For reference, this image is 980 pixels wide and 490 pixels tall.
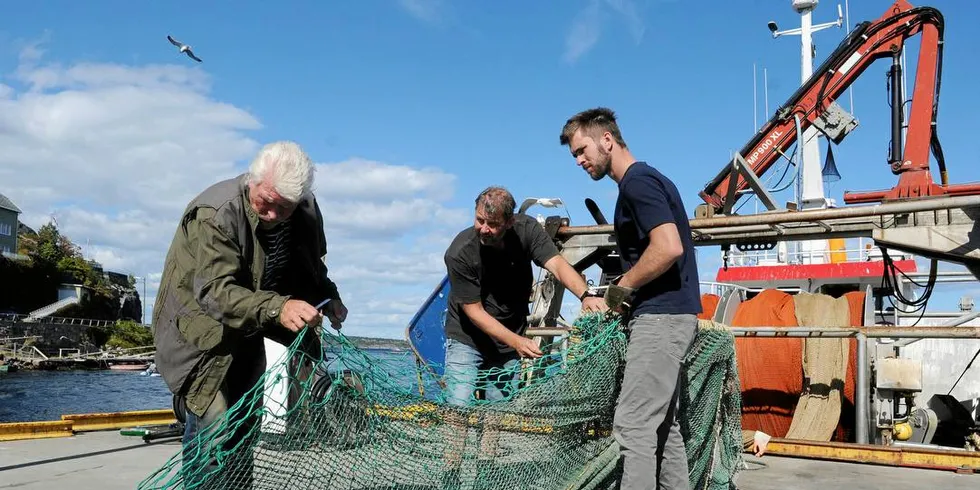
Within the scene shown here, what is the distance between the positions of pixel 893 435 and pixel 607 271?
11.0 ft

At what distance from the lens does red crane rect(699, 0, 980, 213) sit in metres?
9.04

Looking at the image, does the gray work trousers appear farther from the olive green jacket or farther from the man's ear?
the olive green jacket

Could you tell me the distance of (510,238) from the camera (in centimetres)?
479

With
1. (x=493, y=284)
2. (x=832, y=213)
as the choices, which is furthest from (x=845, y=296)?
(x=493, y=284)

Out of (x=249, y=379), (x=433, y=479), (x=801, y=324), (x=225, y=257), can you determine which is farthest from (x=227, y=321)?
(x=801, y=324)

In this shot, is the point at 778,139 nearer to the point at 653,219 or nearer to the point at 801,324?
the point at 801,324

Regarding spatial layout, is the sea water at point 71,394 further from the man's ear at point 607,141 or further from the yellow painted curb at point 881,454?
the man's ear at point 607,141

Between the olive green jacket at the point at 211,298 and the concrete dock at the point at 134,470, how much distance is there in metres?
2.05

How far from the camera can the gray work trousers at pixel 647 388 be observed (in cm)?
333

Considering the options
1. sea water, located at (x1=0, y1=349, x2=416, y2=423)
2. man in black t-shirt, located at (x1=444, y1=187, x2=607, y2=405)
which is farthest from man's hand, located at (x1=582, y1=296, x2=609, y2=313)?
sea water, located at (x1=0, y1=349, x2=416, y2=423)

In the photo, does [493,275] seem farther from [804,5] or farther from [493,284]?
[804,5]

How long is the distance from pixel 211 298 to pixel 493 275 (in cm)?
234

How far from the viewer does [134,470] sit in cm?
500

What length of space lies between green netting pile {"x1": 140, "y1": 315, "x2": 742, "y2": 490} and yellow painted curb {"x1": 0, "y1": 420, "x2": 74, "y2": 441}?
394 centimetres
